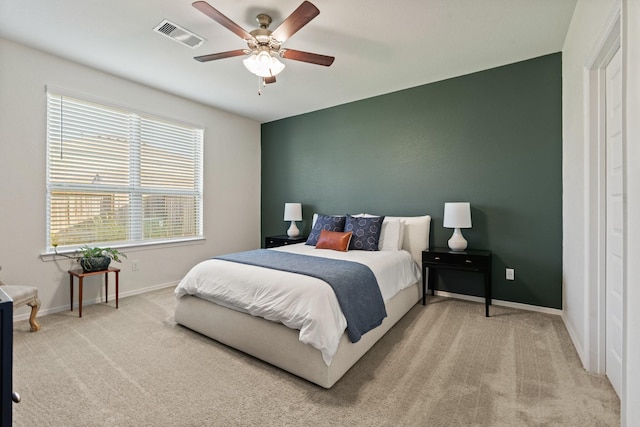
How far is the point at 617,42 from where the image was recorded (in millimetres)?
1715

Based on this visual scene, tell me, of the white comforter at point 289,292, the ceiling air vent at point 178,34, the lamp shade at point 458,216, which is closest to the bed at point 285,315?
the white comforter at point 289,292

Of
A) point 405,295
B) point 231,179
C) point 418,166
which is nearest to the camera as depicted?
point 405,295

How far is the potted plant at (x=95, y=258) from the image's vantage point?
10.4 ft

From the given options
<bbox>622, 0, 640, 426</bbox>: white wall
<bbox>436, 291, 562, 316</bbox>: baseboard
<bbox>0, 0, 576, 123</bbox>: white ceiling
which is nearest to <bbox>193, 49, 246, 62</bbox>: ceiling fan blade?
<bbox>0, 0, 576, 123</bbox>: white ceiling

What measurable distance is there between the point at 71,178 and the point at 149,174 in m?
0.87

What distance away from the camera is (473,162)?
3.56 metres

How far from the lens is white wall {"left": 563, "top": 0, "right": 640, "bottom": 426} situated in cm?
125

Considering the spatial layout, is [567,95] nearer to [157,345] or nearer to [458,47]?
[458,47]

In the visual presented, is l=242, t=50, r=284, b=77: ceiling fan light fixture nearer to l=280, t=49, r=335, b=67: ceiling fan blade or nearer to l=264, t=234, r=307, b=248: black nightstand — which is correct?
l=280, t=49, r=335, b=67: ceiling fan blade

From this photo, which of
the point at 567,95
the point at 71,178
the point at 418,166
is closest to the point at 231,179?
the point at 71,178

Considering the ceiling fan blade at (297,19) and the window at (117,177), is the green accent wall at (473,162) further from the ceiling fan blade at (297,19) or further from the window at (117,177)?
the ceiling fan blade at (297,19)

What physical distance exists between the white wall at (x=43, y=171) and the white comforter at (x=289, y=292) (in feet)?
5.07

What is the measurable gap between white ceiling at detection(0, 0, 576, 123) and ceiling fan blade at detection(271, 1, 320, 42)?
0.84 ft

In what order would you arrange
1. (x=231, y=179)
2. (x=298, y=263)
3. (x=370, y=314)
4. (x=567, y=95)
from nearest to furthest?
(x=370, y=314)
(x=298, y=263)
(x=567, y=95)
(x=231, y=179)
